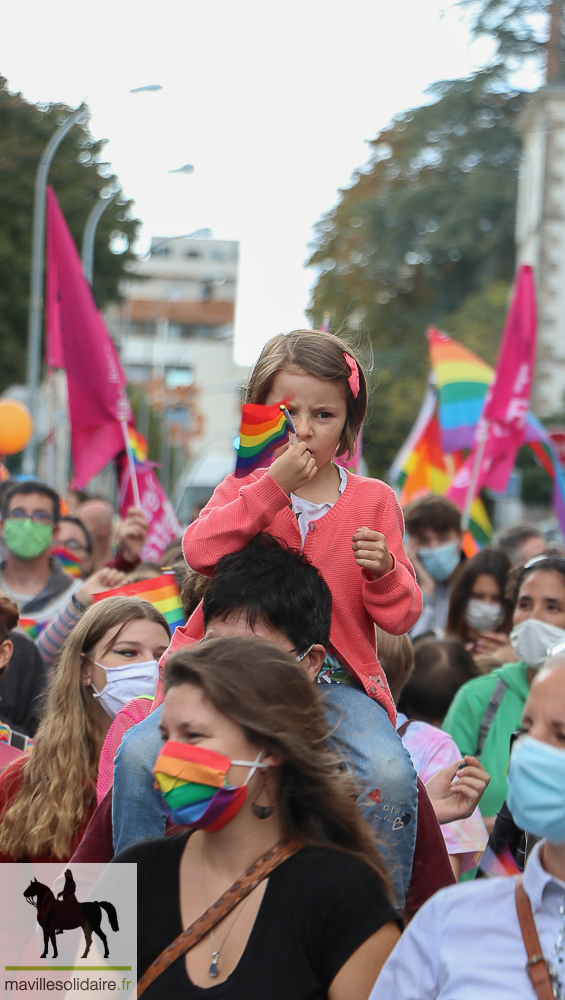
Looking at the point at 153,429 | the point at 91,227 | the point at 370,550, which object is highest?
the point at 91,227

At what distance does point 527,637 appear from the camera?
467 cm

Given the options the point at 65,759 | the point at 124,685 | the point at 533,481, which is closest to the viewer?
the point at 65,759

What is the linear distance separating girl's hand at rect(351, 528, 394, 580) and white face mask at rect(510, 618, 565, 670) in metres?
1.84

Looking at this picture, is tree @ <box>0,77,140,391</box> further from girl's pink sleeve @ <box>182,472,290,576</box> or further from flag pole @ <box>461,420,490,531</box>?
girl's pink sleeve @ <box>182,472,290,576</box>

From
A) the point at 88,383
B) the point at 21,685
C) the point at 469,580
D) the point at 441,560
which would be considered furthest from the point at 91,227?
the point at 21,685

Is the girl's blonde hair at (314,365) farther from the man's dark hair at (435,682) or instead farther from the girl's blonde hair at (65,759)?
the man's dark hair at (435,682)

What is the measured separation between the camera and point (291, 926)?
7.78ft

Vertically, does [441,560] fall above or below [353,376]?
below

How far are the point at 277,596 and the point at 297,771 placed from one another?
0.49 m

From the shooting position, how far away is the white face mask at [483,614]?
6469 millimetres

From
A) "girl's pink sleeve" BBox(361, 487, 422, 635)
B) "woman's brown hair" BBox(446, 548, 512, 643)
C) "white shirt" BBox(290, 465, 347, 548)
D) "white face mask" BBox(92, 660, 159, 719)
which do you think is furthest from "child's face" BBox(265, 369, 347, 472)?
"woman's brown hair" BBox(446, 548, 512, 643)

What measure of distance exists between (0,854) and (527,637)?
2.18m

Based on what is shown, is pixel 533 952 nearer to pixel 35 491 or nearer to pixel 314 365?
pixel 314 365

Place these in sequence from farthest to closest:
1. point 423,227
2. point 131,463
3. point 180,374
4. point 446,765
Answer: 1. point 180,374
2. point 423,227
3. point 131,463
4. point 446,765
